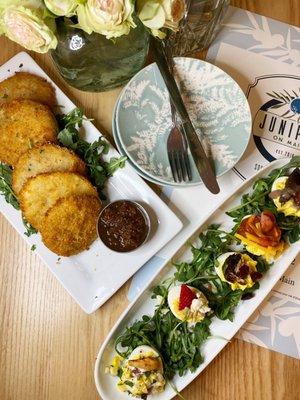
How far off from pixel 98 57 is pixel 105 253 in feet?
1.73

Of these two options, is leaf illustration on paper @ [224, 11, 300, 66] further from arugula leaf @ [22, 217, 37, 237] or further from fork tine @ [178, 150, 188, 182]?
arugula leaf @ [22, 217, 37, 237]

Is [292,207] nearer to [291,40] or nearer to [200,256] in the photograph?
[200,256]

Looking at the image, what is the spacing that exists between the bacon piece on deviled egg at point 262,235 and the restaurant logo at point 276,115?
0.23 metres


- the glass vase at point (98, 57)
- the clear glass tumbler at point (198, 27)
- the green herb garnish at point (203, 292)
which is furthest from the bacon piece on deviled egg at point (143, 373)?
the clear glass tumbler at point (198, 27)

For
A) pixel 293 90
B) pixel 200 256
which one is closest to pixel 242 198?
pixel 200 256

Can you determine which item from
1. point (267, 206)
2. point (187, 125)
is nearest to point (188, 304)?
point (267, 206)

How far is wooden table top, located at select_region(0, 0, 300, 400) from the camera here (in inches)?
56.9

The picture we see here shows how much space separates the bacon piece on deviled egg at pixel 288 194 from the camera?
1312mm

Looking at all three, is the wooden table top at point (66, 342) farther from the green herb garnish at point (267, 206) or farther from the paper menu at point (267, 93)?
the green herb garnish at point (267, 206)

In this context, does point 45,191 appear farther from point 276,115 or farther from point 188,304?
point 276,115

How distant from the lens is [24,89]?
1450 millimetres

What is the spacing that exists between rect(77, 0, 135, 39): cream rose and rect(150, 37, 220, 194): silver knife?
0.47 metres

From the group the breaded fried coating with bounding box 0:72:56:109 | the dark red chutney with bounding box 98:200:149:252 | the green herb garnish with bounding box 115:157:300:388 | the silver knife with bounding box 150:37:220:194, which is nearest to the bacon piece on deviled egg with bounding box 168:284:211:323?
the green herb garnish with bounding box 115:157:300:388

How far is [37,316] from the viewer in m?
1.49
